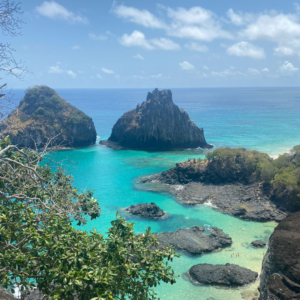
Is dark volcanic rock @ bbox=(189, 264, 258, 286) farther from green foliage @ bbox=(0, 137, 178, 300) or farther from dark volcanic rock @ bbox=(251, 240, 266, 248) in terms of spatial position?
green foliage @ bbox=(0, 137, 178, 300)

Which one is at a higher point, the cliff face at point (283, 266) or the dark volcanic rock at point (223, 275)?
the cliff face at point (283, 266)

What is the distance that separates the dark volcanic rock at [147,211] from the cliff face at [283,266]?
1783cm

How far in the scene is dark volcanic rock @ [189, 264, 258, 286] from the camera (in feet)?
70.1

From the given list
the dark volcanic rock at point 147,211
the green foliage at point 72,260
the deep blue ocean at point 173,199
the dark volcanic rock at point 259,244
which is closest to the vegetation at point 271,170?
the deep blue ocean at point 173,199

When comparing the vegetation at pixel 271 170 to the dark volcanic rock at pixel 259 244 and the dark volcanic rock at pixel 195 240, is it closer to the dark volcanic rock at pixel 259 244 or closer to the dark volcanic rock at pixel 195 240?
the dark volcanic rock at pixel 259 244

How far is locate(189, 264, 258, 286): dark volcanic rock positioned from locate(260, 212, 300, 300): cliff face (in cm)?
498

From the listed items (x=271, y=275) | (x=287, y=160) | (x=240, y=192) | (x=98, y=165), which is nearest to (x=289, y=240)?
(x=271, y=275)

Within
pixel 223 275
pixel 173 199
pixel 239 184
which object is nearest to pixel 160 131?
pixel 239 184

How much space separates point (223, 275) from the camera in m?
21.8

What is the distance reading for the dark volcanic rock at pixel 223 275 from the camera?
21372 mm

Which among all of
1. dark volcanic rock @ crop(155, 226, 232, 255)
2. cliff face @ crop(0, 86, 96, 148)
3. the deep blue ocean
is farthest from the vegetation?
cliff face @ crop(0, 86, 96, 148)

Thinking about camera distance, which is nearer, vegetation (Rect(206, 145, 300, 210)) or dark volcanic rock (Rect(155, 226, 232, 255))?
dark volcanic rock (Rect(155, 226, 232, 255))

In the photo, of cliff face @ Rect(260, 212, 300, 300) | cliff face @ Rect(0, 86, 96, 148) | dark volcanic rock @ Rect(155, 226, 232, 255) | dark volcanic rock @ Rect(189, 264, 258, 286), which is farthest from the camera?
cliff face @ Rect(0, 86, 96, 148)

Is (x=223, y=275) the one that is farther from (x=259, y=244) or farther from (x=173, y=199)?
(x=173, y=199)
